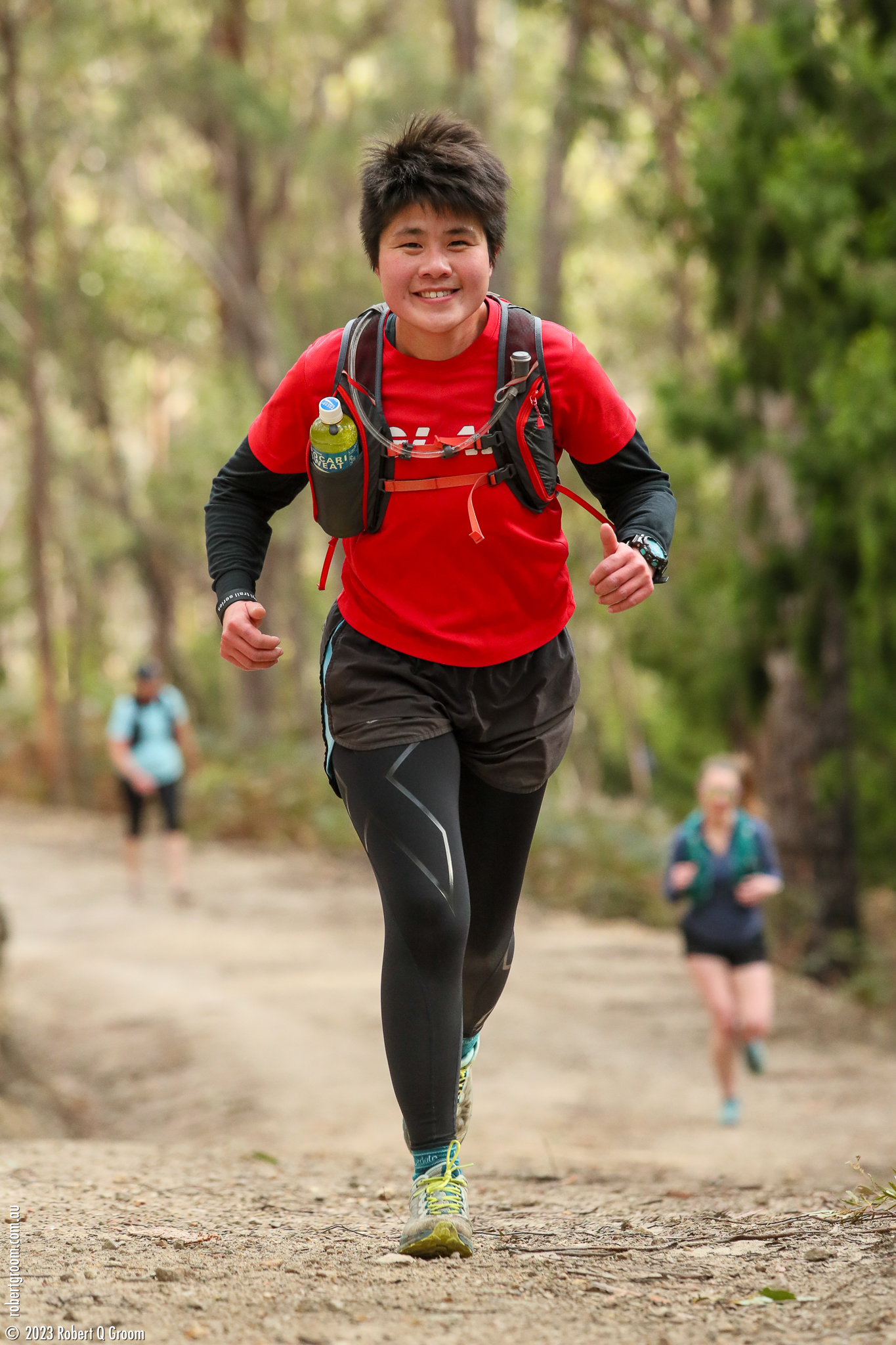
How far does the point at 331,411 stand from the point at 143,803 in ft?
36.4

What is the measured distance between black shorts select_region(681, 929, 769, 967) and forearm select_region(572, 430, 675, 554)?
4726mm

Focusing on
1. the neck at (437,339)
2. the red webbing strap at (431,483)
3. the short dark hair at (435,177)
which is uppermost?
the short dark hair at (435,177)

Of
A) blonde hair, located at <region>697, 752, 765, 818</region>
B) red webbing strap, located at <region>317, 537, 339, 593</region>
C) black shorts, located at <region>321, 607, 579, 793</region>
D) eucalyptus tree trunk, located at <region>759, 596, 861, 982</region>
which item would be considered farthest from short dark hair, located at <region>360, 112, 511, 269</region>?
eucalyptus tree trunk, located at <region>759, 596, 861, 982</region>

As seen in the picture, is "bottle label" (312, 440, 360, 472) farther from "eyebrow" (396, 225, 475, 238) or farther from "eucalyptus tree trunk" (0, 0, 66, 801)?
"eucalyptus tree trunk" (0, 0, 66, 801)

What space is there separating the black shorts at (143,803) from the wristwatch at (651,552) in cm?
1018

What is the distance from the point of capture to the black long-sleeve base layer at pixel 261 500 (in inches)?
134

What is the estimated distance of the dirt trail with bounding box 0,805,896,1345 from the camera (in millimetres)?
2818

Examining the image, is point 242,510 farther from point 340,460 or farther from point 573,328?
point 573,328

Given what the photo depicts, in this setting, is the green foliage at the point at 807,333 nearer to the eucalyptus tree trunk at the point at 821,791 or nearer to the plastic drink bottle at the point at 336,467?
the eucalyptus tree trunk at the point at 821,791

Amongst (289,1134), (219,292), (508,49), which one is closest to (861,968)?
(289,1134)

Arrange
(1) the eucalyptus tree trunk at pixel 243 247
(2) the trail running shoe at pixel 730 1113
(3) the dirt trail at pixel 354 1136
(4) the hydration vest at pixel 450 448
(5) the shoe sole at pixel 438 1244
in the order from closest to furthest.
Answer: (3) the dirt trail at pixel 354 1136
(5) the shoe sole at pixel 438 1244
(4) the hydration vest at pixel 450 448
(2) the trail running shoe at pixel 730 1113
(1) the eucalyptus tree trunk at pixel 243 247

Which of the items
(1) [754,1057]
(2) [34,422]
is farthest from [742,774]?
(2) [34,422]

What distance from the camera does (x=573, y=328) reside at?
26500 millimetres

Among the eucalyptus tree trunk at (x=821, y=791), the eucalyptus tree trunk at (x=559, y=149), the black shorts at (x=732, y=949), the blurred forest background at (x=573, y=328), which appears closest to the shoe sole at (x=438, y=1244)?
the blurred forest background at (x=573, y=328)
